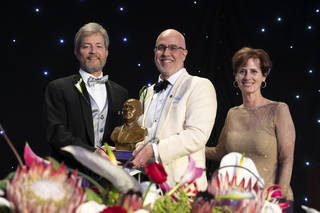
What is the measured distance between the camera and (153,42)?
3906mm

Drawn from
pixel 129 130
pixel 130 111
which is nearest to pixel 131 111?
pixel 130 111

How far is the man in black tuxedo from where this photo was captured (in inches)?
98.3

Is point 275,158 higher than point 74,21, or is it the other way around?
point 74,21

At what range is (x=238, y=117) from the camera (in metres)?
2.96

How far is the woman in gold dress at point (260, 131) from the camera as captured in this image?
108 inches

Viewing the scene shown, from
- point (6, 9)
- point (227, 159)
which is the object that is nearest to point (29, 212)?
point (227, 159)

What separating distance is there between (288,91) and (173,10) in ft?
4.15

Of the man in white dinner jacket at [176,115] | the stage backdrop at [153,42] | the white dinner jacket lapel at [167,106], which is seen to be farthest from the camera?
the stage backdrop at [153,42]

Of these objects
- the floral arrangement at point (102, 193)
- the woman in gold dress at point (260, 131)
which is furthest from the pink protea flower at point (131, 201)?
the woman in gold dress at point (260, 131)

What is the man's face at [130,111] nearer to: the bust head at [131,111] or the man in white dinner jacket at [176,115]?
the bust head at [131,111]

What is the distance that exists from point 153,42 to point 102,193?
3130mm

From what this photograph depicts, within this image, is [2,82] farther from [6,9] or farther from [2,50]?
[6,9]

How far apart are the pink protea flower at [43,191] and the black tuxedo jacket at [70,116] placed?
1.68 meters

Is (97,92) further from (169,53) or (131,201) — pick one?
(131,201)
